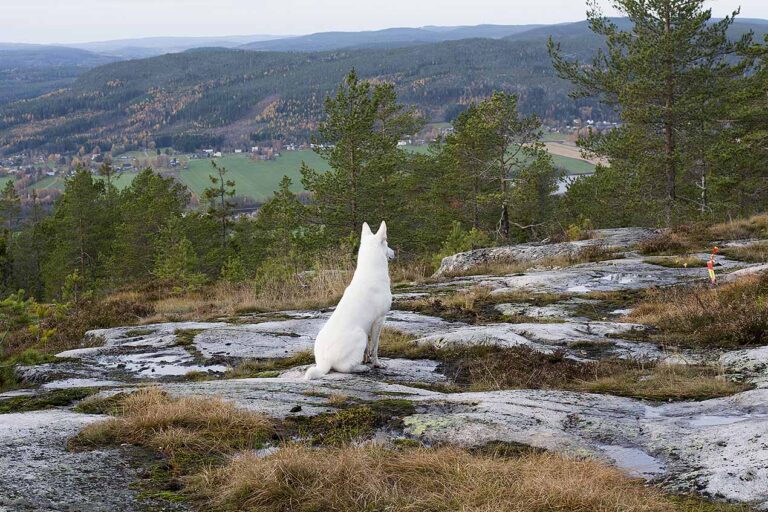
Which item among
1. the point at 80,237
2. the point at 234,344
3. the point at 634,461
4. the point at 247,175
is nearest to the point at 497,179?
the point at 234,344


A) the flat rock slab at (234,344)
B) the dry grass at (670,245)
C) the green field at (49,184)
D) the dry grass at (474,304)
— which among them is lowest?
the green field at (49,184)

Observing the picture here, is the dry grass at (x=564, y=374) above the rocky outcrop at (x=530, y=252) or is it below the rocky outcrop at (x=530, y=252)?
above

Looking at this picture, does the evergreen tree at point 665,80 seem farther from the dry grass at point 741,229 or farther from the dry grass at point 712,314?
the dry grass at point 712,314

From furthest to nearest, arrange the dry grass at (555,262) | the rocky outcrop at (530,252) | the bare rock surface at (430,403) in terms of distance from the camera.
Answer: the rocky outcrop at (530,252), the dry grass at (555,262), the bare rock surface at (430,403)

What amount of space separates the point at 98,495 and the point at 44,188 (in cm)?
16575

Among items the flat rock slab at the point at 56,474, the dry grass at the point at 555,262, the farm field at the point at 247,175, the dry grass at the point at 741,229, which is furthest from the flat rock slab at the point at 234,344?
the farm field at the point at 247,175

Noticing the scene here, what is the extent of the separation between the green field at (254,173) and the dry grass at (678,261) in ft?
372

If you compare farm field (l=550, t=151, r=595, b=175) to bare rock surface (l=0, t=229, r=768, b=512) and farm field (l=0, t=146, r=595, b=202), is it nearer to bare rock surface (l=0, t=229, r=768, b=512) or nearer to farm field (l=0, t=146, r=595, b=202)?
farm field (l=0, t=146, r=595, b=202)

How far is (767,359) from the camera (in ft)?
23.9

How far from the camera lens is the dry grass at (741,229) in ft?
62.7

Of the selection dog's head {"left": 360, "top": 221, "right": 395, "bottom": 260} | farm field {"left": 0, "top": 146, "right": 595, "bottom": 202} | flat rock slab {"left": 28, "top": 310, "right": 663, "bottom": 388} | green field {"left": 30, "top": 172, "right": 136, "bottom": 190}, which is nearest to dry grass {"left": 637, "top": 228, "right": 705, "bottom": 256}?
flat rock slab {"left": 28, "top": 310, "right": 663, "bottom": 388}

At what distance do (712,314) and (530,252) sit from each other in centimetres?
1003

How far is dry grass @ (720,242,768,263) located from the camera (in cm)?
1537

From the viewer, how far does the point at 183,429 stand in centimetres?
515
